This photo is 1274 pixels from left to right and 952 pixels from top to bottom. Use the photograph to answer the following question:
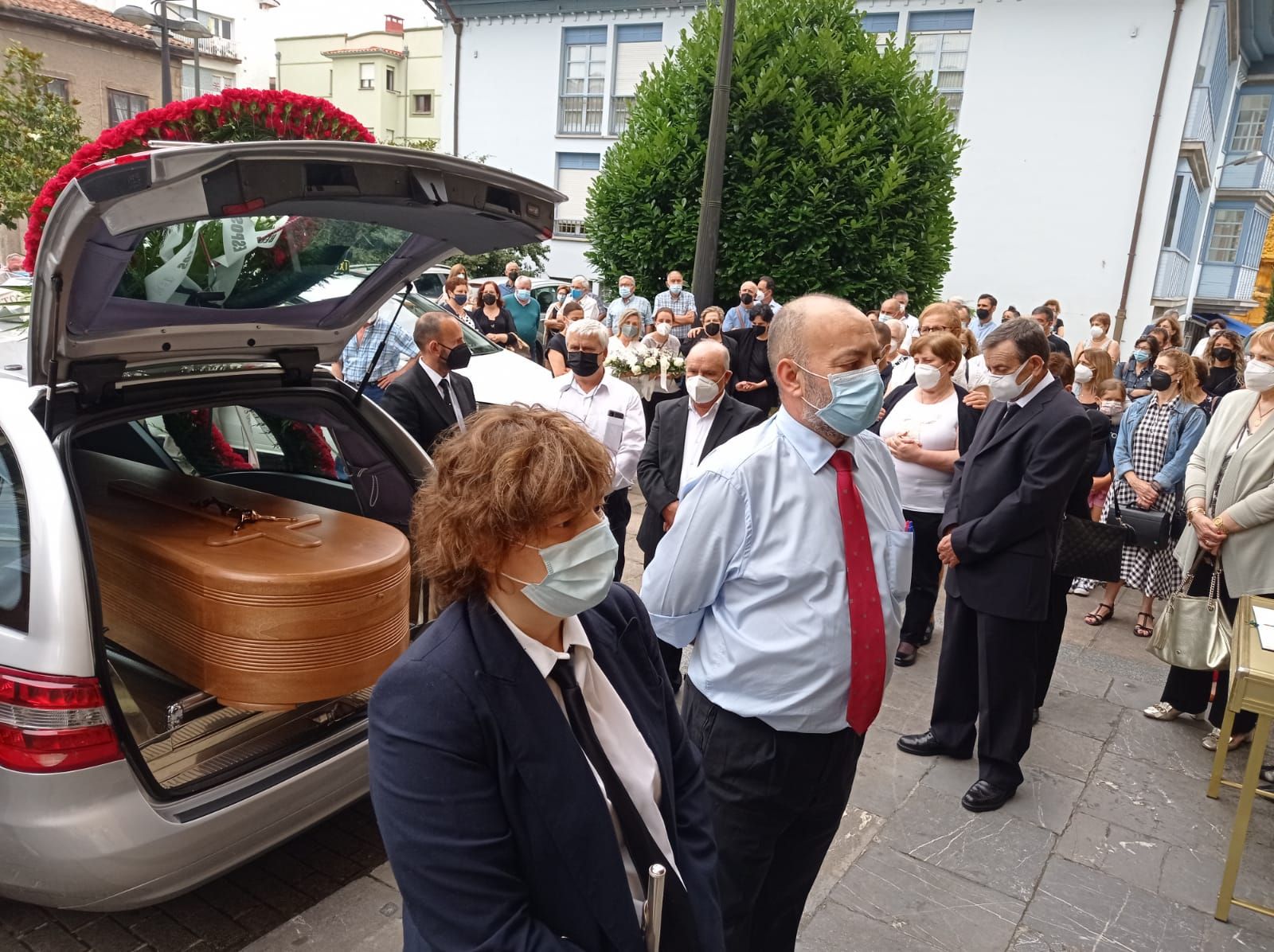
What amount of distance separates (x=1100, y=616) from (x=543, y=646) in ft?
19.3

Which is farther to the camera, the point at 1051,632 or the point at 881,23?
the point at 881,23

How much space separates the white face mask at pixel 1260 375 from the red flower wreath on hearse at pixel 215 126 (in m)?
3.88

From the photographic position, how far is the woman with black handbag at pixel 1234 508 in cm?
418

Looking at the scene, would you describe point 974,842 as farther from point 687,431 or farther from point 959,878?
point 687,431

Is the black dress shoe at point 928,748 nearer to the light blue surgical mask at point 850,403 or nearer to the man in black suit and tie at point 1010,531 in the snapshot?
the man in black suit and tie at point 1010,531

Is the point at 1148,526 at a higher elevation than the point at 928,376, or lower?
lower

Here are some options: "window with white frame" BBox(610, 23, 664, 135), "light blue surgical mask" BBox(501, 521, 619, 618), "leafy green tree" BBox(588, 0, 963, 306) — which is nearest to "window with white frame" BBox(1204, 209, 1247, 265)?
"window with white frame" BBox(610, 23, 664, 135)

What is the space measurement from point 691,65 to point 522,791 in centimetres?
1353

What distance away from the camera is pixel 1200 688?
466 centimetres

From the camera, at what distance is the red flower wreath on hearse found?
2518 mm

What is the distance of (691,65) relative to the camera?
43.6ft

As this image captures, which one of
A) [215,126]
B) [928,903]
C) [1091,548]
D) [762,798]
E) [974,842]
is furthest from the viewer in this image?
[1091,548]

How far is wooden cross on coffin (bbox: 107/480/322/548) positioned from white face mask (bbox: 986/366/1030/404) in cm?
270

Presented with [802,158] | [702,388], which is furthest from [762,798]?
[802,158]
